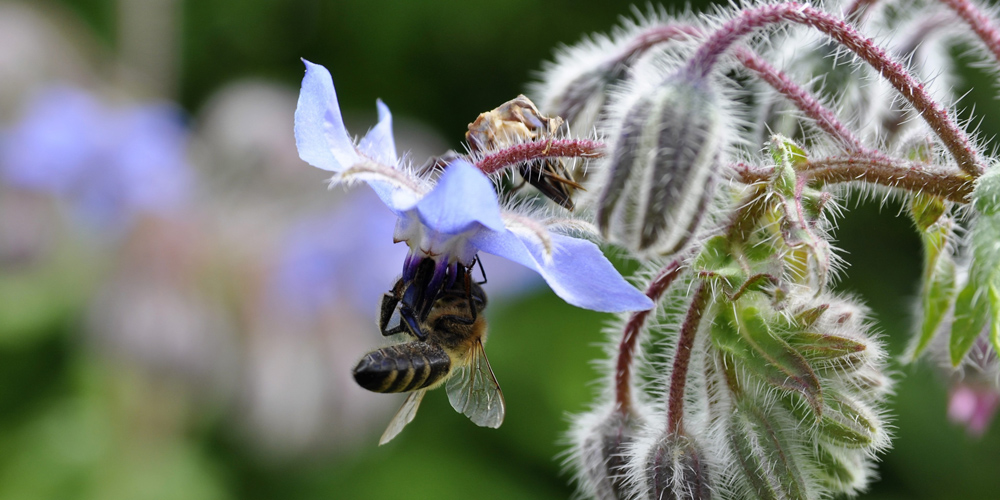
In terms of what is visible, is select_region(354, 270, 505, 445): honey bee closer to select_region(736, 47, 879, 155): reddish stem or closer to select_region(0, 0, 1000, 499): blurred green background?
select_region(736, 47, 879, 155): reddish stem

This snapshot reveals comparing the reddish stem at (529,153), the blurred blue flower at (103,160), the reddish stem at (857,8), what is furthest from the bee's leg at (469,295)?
the blurred blue flower at (103,160)

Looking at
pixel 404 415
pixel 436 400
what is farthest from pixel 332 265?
pixel 404 415

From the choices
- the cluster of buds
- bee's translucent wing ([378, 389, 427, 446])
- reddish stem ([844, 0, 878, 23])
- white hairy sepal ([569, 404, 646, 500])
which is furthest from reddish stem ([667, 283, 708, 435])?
reddish stem ([844, 0, 878, 23])

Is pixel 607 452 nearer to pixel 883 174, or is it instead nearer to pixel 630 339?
pixel 630 339

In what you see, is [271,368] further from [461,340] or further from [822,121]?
[822,121]

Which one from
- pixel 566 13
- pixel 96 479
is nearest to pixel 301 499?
→ pixel 96 479
